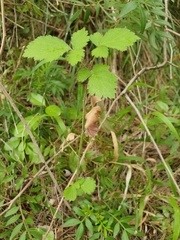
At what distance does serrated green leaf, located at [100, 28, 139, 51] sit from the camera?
0.94 m

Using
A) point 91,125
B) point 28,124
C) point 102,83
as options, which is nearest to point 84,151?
point 91,125

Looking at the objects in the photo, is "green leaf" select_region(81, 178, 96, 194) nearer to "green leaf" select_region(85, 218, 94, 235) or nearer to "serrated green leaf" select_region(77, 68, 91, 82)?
"green leaf" select_region(85, 218, 94, 235)

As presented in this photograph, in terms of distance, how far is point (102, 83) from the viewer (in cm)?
91

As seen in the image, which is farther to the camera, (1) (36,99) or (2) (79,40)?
(1) (36,99)

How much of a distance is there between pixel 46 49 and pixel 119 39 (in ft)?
0.68

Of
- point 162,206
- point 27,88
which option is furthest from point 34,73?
point 162,206

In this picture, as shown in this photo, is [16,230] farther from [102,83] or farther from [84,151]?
[102,83]

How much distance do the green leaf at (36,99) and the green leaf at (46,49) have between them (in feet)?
1.34

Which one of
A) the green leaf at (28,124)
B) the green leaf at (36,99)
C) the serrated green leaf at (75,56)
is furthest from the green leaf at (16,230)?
the serrated green leaf at (75,56)

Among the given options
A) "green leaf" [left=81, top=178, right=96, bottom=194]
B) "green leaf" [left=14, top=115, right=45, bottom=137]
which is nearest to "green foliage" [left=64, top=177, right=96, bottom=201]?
"green leaf" [left=81, top=178, right=96, bottom=194]

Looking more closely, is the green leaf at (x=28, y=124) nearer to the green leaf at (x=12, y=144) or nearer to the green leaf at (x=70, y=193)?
the green leaf at (x=12, y=144)

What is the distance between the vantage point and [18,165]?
51.6 inches

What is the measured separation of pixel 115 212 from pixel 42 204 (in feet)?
1.01

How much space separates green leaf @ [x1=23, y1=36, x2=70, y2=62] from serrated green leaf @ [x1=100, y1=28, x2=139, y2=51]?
116 millimetres
